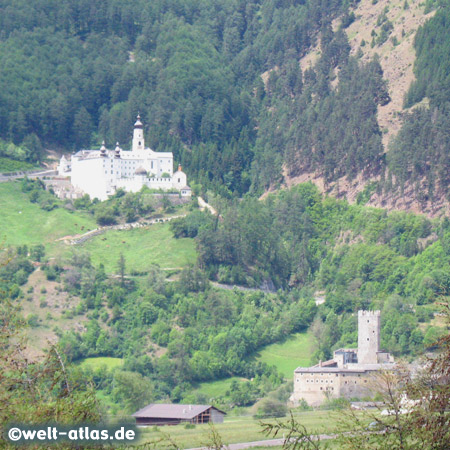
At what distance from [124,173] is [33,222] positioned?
11.5 metres

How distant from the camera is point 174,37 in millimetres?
164000

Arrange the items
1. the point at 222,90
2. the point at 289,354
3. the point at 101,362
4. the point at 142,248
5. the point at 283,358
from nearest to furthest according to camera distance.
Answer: the point at 101,362 < the point at 283,358 < the point at 289,354 < the point at 142,248 < the point at 222,90

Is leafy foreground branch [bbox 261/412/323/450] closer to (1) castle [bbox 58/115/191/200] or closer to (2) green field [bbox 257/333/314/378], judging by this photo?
(2) green field [bbox 257/333/314/378]

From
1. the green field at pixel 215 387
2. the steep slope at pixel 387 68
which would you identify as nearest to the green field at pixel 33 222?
the steep slope at pixel 387 68

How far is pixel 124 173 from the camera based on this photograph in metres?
123

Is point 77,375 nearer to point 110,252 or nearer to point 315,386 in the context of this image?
point 315,386

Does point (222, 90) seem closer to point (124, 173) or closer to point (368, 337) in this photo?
point (124, 173)

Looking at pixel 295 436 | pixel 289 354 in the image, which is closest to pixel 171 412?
pixel 289 354

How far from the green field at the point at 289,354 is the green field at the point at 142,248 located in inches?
583

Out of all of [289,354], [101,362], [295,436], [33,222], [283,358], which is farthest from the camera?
[33,222]

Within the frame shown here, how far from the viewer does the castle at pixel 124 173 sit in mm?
121750

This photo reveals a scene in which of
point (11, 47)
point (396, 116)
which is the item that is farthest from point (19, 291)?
point (11, 47)

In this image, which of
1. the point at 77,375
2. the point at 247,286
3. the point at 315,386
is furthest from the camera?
the point at 247,286

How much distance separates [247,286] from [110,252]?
43.7ft
